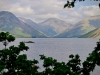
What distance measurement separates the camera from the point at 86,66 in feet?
61.1

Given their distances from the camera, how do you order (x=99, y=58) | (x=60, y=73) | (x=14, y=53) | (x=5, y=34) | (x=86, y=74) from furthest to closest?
→ (x=5, y=34), (x=14, y=53), (x=86, y=74), (x=60, y=73), (x=99, y=58)

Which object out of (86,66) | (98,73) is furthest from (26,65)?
(98,73)

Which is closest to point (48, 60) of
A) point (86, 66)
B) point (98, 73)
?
point (86, 66)

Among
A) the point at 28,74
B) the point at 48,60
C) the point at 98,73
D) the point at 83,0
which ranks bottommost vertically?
the point at 98,73

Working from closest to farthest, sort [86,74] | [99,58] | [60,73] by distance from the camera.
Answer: [99,58]
[60,73]
[86,74]

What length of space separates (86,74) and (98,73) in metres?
62.9

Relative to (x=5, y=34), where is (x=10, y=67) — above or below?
below

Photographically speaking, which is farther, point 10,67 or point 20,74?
point 10,67

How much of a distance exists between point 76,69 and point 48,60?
3.21 meters

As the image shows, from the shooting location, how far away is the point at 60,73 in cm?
1686

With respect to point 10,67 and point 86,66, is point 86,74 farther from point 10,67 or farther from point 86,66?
point 10,67

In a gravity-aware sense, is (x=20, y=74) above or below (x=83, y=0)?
below

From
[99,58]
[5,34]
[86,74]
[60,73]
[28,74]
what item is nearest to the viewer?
[99,58]

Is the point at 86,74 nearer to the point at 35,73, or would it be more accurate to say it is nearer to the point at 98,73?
the point at 35,73
